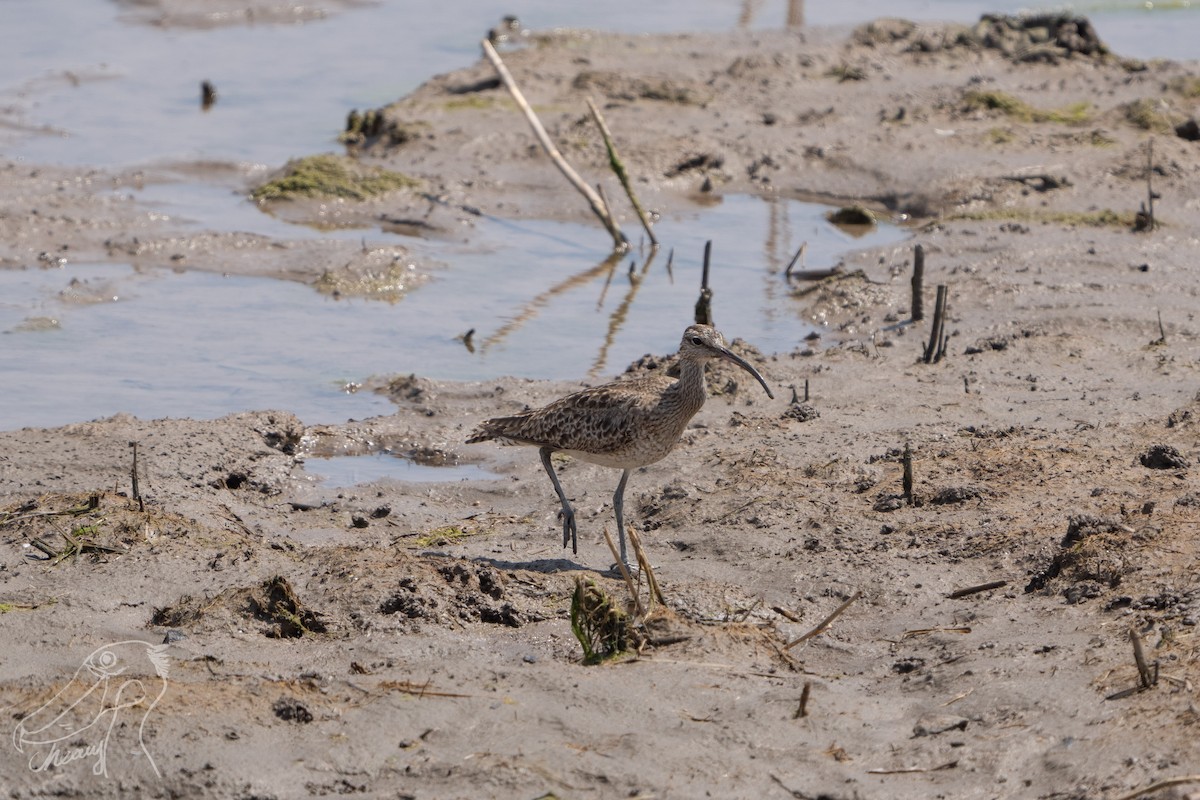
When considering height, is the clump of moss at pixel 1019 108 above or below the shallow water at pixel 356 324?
above

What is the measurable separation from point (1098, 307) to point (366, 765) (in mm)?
8700

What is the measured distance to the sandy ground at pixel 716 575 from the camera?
5965mm

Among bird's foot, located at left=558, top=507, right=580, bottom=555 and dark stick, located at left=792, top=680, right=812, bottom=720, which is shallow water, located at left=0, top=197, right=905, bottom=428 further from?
dark stick, located at left=792, top=680, right=812, bottom=720

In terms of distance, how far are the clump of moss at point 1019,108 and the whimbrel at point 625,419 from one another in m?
11.0

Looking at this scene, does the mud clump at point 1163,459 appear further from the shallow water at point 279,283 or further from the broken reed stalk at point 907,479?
the shallow water at point 279,283

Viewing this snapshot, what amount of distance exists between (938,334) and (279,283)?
21.5 ft

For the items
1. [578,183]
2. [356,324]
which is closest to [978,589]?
[356,324]

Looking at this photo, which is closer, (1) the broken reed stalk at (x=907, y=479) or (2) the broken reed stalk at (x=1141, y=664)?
(2) the broken reed stalk at (x=1141, y=664)

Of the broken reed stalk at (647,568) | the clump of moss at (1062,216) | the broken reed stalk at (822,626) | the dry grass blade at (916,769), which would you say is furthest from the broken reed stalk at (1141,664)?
the clump of moss at (1062,216)

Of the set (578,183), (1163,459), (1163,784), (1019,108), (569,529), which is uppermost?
(1163,784)

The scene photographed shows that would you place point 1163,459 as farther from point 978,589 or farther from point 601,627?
point 601,627

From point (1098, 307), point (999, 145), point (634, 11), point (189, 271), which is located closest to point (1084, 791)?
point (1098, 307)

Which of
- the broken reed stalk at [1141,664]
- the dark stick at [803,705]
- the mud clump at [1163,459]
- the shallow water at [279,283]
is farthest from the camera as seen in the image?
the shallow water at [279,283]

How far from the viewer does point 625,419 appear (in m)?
8.51
